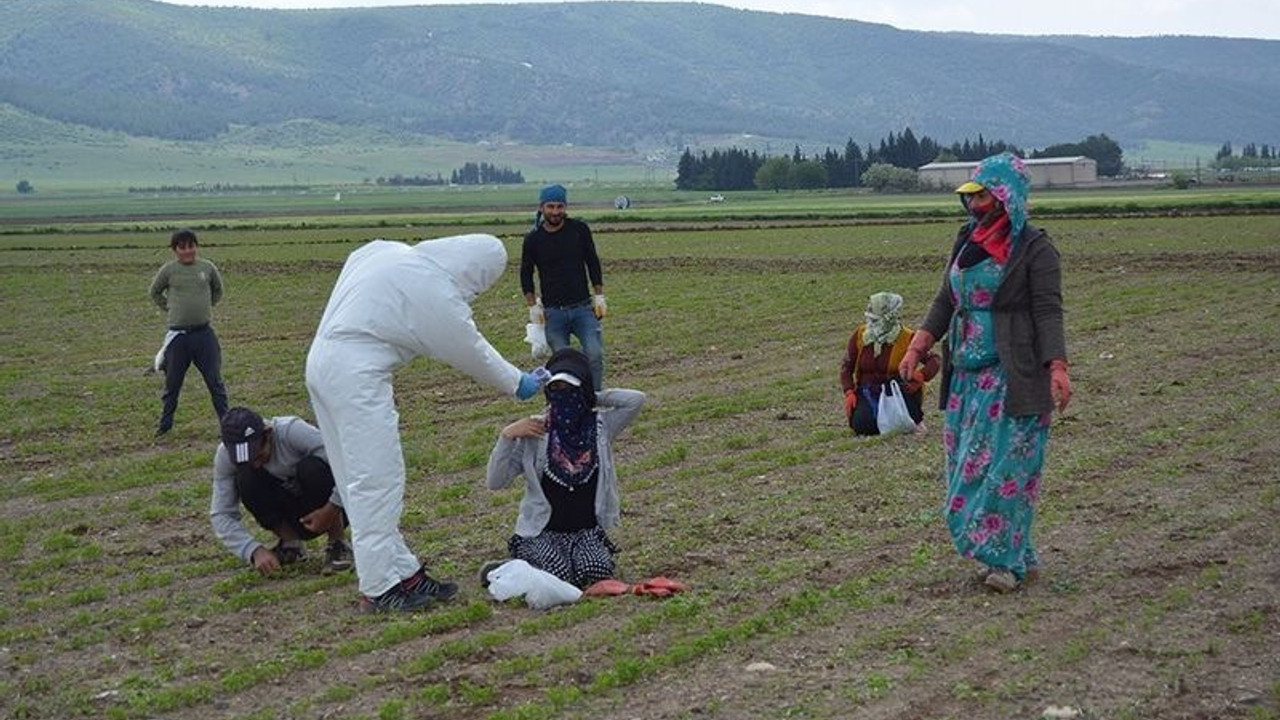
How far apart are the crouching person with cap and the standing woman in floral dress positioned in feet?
10.7

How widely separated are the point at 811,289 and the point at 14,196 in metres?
180

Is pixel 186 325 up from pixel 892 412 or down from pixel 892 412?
up

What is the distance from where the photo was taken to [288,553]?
955 centimetres

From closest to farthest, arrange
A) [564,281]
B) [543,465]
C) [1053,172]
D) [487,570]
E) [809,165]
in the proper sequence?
1. [487,570]
2. [543,465]
3. [564,281]
4. [1053,172]
5. [809,165]

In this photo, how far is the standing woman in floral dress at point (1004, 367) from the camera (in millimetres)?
8180

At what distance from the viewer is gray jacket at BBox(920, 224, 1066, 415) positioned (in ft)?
26.8

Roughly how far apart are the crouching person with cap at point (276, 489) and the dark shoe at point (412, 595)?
934mm

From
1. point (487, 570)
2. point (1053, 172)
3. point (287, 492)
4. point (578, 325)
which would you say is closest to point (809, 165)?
point (1053, 172)

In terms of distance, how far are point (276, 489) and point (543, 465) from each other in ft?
5.02

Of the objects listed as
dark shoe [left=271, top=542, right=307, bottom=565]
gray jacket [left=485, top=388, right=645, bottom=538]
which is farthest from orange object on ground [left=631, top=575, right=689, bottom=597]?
dark shoe [left=271, top=542, right=307, bottom=565]

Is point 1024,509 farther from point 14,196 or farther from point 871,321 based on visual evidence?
point 14,196

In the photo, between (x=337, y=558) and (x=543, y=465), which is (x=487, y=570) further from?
(x=337, y=558)

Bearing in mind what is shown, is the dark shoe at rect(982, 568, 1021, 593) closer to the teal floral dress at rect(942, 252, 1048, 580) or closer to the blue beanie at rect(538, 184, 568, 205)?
the teal floral dress at rect(942, 252, 1048, 580)

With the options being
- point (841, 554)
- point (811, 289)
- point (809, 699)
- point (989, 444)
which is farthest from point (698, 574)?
point (811, 289)
